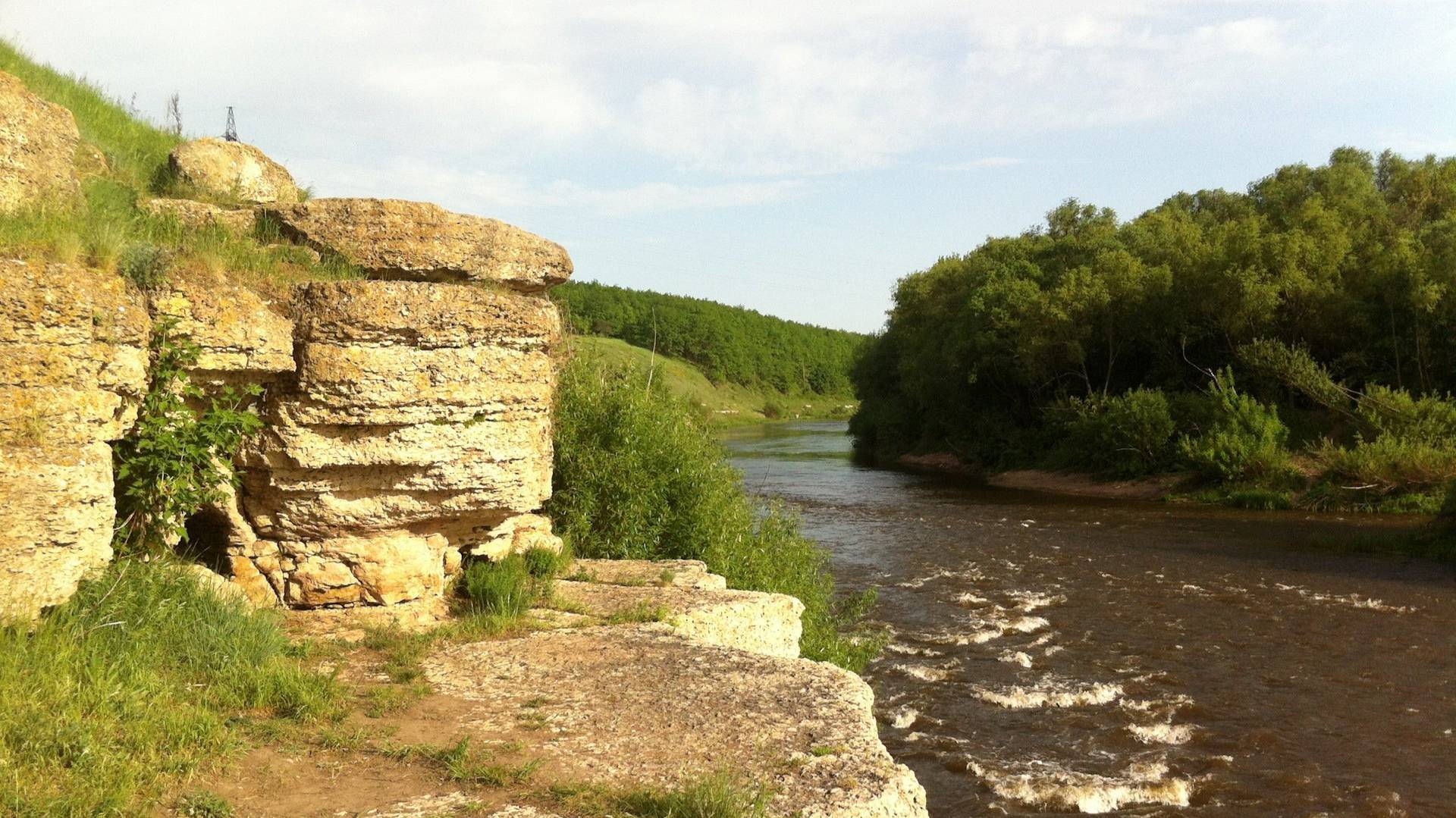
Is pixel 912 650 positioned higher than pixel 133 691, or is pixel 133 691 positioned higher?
pixel 133 691

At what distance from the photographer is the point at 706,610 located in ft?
29.2

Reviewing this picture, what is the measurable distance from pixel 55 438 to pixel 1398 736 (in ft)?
46.0

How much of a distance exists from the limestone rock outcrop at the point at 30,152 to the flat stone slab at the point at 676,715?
4912 mm

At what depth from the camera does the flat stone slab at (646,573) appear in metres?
10.2

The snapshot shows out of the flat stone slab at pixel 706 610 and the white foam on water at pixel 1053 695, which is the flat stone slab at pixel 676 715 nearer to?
the flat stone slab at pixel 706 610

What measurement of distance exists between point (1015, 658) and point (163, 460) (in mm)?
12188

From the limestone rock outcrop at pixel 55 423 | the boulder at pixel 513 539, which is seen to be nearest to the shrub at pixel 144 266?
the limestone rock outcrop at pixel 55 423

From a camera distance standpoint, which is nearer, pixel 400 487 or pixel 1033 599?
pixel 400 487

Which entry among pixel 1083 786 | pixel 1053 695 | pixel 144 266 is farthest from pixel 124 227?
pixel 1053 695

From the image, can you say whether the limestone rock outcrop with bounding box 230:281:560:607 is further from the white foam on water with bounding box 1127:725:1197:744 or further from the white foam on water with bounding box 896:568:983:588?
the white foam on water with bounding box 896:568:983:588

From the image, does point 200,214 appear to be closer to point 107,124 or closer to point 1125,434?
point 107,124

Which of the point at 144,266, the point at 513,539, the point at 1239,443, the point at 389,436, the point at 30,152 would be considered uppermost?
the point at 30,152

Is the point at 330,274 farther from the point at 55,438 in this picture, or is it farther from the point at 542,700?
the point at 542,700

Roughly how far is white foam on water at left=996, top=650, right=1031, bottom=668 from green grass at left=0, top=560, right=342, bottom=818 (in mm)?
11016
